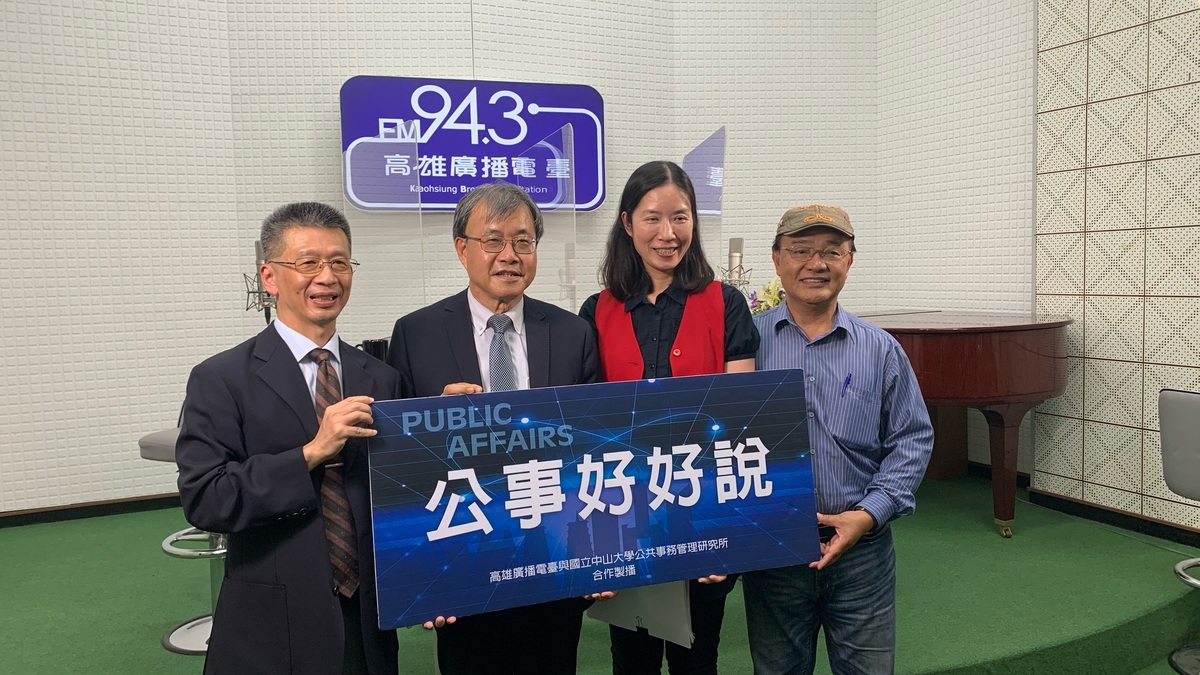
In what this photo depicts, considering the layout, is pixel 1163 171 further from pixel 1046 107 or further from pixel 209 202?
pixel 209 202

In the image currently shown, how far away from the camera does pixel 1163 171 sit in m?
3.90

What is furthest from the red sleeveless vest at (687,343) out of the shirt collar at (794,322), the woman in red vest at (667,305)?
the shirt collar at (794,322)

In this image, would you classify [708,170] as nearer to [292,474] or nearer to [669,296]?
[669,296]

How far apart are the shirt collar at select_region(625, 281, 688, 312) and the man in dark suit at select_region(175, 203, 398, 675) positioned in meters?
0.62

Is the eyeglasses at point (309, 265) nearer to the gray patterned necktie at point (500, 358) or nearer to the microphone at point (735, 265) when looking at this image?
the gray patterned necktie at point (500, 358)

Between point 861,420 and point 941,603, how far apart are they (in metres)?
1.79

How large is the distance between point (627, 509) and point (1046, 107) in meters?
3.85

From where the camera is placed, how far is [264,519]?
1442 mm

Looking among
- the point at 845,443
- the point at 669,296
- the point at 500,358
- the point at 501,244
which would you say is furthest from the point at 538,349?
the point at 845,443

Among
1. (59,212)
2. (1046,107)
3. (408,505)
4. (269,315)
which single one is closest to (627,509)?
(408,505)

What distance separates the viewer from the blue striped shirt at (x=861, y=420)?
1.83 meters

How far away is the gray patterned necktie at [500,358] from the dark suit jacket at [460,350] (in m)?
0.03

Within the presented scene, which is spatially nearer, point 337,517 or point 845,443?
point 337,517

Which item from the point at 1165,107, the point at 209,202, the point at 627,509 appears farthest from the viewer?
the point at 209,202
